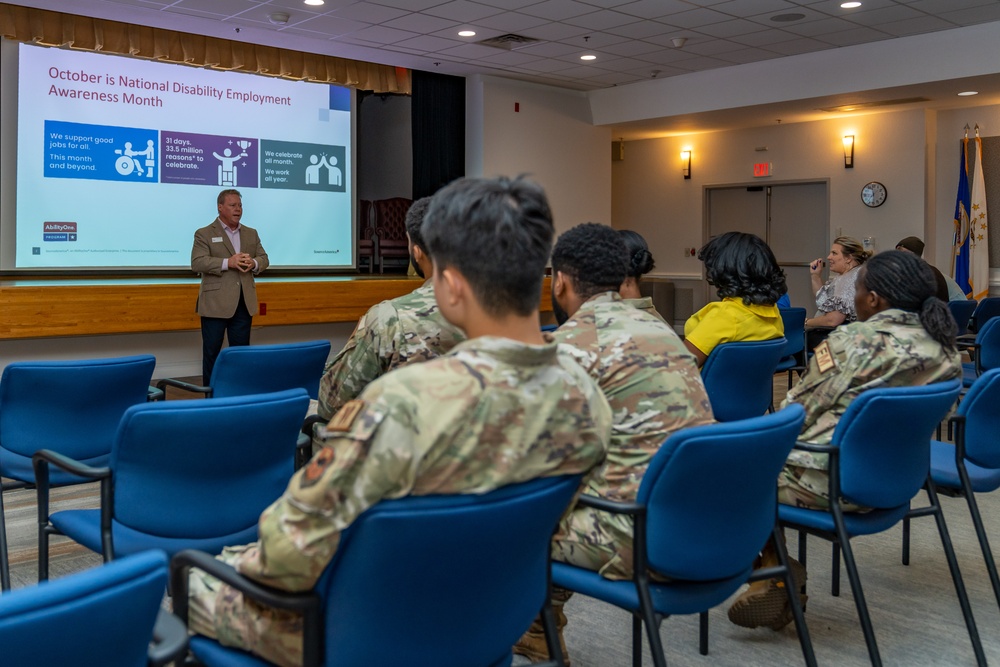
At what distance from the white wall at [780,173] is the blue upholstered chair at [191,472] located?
1005cm

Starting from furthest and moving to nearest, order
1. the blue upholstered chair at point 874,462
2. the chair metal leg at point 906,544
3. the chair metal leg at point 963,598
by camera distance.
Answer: the chair metal leg at point 906,544 < the chair metal leg at point 963,598 < the blue upholstered chair at point 874,462

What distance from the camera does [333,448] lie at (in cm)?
127

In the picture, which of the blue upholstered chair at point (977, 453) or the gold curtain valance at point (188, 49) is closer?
the blue upholstered chair at point (977, 453)

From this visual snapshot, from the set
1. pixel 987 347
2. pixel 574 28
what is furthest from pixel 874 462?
pixel 574 28

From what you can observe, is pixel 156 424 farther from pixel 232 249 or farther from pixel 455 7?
pixel 455 7

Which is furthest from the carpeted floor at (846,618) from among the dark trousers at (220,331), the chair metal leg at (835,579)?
the dark trousers at (220,331)

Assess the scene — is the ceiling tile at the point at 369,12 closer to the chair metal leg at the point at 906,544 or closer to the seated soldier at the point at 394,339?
the seated soldier at the point at 394,339

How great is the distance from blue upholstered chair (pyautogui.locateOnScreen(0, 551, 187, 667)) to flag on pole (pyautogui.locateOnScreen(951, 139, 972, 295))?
11048 millimetres

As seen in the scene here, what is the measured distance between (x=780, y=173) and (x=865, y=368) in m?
9.80

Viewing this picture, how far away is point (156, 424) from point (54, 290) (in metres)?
5.45

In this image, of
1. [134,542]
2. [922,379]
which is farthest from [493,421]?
[922,379]

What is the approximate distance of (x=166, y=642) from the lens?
120 centimetres

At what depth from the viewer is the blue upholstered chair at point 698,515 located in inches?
71.7

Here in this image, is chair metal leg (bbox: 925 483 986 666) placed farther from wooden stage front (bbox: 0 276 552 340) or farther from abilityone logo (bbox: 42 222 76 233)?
abilityone logo (bbox: 42 222 76 233)
